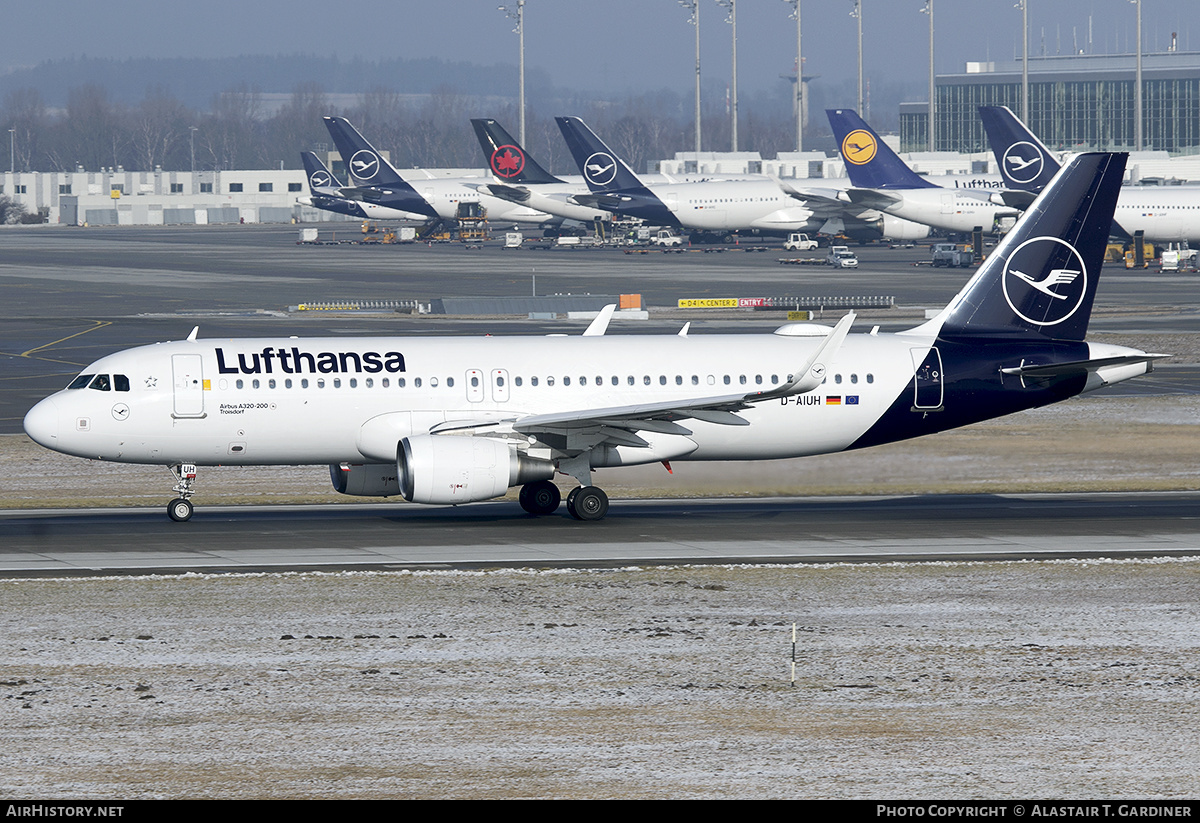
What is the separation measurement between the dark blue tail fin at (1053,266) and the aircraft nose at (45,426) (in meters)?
21.1

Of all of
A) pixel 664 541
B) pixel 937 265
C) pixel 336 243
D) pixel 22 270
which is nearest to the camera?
pixel 664 541

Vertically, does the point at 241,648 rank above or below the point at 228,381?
below

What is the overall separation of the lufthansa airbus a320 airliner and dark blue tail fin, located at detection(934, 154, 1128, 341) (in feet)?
0.17

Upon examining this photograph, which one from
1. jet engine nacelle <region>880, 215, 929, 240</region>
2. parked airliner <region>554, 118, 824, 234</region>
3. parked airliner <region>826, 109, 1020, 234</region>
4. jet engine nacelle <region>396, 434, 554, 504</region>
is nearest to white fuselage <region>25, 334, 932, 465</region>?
jet engine nacelle <region>396, 434, 554, 504</region>

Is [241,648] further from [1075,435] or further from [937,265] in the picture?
[937,265]

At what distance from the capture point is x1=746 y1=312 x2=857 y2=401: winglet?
34.1m

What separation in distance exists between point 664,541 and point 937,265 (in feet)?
315

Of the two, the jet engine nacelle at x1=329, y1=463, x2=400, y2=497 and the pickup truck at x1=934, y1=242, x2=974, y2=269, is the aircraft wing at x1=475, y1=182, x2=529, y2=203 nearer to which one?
the pickup truck at x1=934, y1=242, x2=974, y2=269

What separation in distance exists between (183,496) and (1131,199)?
339ft

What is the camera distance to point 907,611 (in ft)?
89.7

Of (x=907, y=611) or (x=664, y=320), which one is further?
(x=664, y=320)

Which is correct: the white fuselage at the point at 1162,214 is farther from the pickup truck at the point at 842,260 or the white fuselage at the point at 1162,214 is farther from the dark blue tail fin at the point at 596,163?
the dark blue tail fin at the point at 596,163

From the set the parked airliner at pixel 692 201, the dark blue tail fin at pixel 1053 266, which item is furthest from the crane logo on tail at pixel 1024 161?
the dark blue tail fin at pixel 1053 266
